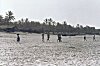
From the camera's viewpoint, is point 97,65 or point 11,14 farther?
point 11,14

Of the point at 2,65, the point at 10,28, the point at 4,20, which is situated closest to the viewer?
the point at 2,65

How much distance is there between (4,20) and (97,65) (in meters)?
154

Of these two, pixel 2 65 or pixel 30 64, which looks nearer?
pixel 2 65

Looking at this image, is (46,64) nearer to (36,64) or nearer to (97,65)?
(36,64)

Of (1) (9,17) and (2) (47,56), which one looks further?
(1) (9,17)

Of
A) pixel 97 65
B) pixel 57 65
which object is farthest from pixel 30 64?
pixel 97 65

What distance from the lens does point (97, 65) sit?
755 inches

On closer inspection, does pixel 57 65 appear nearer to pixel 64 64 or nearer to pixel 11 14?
pixel 64 64

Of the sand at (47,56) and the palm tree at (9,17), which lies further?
the palm tree at (9,17)

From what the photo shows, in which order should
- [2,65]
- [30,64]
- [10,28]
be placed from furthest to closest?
[10,28] < [30,64] < [2,65]

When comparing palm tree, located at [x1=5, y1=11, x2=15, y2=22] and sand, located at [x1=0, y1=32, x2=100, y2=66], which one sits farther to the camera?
palm tree, located at [x1=5, y1=11, x2=15, y2=22]

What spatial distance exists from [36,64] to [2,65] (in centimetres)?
273

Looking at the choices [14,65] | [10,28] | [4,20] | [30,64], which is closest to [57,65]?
[30,64]

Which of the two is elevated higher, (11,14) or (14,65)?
(11,14)
